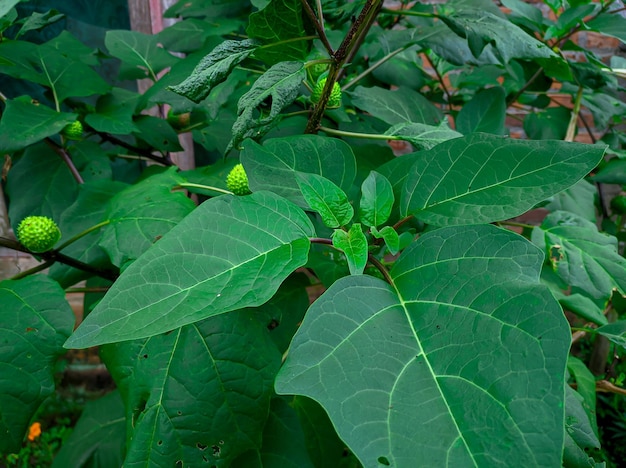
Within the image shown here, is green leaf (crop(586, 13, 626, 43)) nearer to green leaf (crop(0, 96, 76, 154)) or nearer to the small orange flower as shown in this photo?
green leaf (crop(0, 96, 76, 154))

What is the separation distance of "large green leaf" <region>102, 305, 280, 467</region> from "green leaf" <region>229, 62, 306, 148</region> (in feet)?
0.69

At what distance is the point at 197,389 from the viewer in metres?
0.48

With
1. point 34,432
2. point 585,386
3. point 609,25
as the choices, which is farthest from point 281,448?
point 34,432

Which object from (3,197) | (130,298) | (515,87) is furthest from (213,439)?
(3,197)

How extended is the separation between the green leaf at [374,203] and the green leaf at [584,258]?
0.39m

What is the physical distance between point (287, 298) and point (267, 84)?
310 millimetres

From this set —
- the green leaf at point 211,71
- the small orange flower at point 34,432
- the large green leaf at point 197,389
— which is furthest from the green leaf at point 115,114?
the small orange flower at point 34,432

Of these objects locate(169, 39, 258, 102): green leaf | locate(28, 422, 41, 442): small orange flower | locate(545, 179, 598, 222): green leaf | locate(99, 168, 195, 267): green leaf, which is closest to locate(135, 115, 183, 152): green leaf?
locate(99, 168, 195, 267): green leaf

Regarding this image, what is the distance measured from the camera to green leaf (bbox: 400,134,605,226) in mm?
438

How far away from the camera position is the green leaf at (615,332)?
2.19 feet

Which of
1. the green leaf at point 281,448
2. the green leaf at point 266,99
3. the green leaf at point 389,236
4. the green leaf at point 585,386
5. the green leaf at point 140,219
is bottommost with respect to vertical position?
the green leaf at point 585,386

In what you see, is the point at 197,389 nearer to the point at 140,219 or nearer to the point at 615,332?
the point at 140,219

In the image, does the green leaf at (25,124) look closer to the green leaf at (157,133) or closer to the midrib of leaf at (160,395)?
the green leaf at (157,133)

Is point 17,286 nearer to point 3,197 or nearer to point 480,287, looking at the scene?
point 480,287
